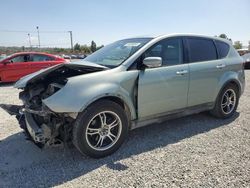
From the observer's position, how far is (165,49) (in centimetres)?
387

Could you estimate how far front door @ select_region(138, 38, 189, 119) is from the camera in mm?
3506

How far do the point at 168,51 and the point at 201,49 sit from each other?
0.86 meters

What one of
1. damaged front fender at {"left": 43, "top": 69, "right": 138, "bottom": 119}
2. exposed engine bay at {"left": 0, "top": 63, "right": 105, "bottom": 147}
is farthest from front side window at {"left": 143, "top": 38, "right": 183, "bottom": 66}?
exposed engine bay at {"left": 0, "top": 63, "right": 105, "bottom": 147}

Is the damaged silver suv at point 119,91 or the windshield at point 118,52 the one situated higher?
the windshield at point 118,52

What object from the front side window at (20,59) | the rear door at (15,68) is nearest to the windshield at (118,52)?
the rear door at (15,68)

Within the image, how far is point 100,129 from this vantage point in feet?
10.7

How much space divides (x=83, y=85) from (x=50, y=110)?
0.51 meters

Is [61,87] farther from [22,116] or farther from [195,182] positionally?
[195,182]

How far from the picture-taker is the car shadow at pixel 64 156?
111 inches

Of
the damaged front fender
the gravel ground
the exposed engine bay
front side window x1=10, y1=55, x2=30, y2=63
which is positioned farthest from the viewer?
front side window x1=10, y1=55, x2=30, y2=63

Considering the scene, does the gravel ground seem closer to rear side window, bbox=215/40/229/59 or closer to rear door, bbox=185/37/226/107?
rear door, bbox=185/37/226/107

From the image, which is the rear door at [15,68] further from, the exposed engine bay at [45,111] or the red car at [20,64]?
the exposed engine bay at [45,111]

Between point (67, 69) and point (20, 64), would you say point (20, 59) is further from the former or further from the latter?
point (67, 69)

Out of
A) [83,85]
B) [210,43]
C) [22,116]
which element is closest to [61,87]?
[83,85]
